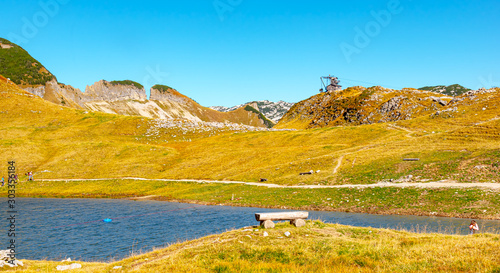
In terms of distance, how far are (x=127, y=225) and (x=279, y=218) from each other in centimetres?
2607

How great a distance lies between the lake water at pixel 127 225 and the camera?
30.8m

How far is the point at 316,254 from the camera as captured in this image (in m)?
18.7

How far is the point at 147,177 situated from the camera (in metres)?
84.8

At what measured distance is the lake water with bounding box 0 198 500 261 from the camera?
Result: 30.8 meters

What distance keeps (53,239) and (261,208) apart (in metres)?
29.0

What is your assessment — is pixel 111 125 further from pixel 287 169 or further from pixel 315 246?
pixel 315 246

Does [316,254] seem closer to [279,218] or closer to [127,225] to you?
[279,218]

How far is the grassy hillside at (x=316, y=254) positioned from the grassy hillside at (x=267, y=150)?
1438 inches

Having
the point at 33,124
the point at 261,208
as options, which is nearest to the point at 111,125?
the point at 33,124

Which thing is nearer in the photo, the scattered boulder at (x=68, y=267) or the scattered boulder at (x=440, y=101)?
the scattered boulder at (x=68, y=267)

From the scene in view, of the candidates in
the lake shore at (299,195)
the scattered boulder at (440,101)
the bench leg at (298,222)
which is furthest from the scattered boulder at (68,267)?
the scattered boulder at (440,101)

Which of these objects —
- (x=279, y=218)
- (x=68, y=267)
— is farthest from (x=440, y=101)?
(x=68, y=267)

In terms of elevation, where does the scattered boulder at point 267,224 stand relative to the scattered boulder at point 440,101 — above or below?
below

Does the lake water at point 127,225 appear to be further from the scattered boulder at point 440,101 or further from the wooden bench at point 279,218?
the scattered boulder at point 440,101
